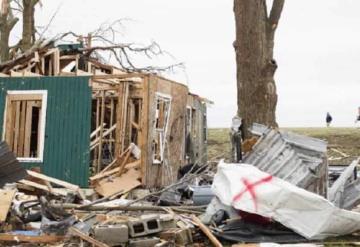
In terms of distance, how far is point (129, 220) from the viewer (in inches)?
352

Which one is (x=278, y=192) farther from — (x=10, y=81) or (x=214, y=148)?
(x=214, y=148)

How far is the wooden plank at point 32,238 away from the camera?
9055 millimetres

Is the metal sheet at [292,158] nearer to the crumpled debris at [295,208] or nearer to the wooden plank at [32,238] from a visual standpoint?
the crumpled debris at [295,208]

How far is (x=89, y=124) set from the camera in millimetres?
15844

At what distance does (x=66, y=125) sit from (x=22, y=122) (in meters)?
1.55

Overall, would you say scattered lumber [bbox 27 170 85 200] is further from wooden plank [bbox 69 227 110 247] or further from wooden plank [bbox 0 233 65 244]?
wooden plank [bbox 69 227 110 247]

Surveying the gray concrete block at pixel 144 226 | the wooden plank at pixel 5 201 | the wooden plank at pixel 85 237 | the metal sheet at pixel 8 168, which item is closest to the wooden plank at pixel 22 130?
the metal sheet at pixel 8 168

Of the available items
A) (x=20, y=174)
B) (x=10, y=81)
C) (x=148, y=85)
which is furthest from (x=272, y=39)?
(x=10, y=81)

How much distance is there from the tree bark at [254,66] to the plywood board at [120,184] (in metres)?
3.85

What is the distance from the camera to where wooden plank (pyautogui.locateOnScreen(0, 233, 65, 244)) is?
905cm

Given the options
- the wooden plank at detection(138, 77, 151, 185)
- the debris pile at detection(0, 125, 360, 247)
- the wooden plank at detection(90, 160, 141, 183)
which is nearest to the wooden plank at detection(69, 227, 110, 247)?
the debris pile at detection(0, 125, 360, 247)

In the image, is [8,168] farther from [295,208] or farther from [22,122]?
[295,208]

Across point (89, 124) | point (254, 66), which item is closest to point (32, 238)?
point (254, 66)

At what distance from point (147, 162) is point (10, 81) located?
14.6 feet
